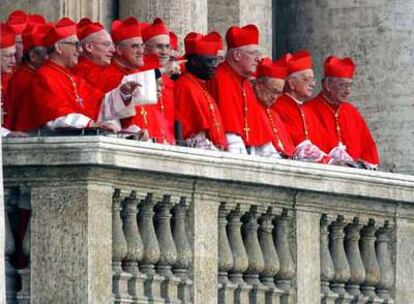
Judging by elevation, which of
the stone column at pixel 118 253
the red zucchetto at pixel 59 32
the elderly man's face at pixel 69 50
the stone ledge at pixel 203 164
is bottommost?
the stone column at pixel 118 253

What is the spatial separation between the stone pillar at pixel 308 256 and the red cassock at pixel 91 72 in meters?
2.03

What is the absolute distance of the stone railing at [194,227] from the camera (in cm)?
2831

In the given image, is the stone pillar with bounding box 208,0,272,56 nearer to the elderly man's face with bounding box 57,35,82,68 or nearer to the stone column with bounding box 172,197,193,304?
the elderly man's face with bounding box 57,35,82,68

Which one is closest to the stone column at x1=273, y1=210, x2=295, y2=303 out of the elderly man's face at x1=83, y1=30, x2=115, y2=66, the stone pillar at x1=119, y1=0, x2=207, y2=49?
the elderly man's face at x1=83, y1=30, x2=115, y2=66

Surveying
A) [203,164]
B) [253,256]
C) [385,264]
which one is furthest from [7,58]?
[385,264]

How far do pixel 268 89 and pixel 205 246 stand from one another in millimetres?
3241

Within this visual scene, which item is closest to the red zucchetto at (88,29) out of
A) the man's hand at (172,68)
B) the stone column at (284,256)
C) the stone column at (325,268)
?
the man's hand at (172,68)

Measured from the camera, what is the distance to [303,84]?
33.5 m

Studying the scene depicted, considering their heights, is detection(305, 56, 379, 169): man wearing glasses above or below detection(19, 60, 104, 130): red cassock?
above

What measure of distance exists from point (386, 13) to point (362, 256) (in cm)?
536

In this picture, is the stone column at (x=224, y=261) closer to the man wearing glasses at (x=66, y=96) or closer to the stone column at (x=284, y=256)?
the stone column at (x=284, y=256)

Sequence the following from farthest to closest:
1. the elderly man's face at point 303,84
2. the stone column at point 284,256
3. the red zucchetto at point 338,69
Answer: the red zucchetto at point 338,69
the elderly man's face at point 303,84
the stone column at point 284,256

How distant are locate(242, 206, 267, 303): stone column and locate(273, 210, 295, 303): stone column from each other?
33 centimetres

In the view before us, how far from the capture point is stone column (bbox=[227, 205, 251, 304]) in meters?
30.2
